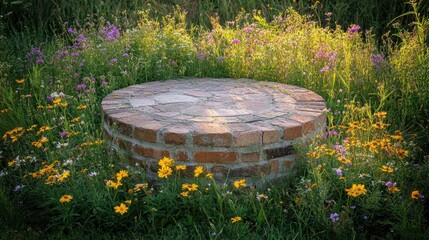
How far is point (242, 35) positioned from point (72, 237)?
10.7 feet

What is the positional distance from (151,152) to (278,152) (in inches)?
32.7

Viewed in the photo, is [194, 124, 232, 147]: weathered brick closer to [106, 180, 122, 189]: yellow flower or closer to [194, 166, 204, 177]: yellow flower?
[194, 166, 204, 177]: yellow flower

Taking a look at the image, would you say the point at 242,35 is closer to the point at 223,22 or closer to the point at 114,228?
the point at 223,22

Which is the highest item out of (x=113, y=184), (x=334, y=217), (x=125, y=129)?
(x=125, y=129)

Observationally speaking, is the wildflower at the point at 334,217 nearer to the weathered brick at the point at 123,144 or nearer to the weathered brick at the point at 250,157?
the weathered brick at the point at 250,157

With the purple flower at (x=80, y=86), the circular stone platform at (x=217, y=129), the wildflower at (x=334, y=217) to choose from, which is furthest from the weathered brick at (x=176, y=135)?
the purple flower at (x=80, y=86)

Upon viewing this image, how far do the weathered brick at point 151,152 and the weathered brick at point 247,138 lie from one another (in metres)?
0.46

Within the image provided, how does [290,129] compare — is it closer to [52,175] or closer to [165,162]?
[165,162]

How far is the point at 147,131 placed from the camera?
3436 mm

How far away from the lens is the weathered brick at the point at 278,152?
3447mm

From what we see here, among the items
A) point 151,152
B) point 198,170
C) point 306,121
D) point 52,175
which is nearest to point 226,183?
point 198,170

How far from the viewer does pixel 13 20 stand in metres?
7.62

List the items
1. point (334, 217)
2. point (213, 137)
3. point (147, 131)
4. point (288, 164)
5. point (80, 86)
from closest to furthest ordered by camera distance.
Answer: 1. point (334, 217)
2. point (213, 137)
3. point (147, 131)
4. point (288, 164)
5. point (80, 86)

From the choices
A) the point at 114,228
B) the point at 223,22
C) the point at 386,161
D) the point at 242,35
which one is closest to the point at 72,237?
the point at 114,228
